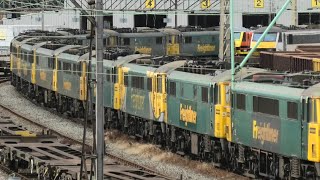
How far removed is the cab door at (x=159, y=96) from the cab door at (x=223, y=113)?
4.99 metres

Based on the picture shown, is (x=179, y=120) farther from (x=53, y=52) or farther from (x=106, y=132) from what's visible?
(x=53, y=52)

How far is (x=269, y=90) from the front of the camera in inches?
1064

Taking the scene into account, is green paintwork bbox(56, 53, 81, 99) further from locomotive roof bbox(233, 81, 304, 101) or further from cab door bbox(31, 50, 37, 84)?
locomotive roof bbox(233, 81, 304, 101)

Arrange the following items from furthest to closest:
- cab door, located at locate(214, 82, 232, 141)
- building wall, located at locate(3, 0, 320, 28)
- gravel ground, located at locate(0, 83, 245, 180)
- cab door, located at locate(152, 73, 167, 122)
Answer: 1. building wall, located at locate(3, 0, 320, 28)
2. cab door, located at locate(152, 73, 167, 122)
3. gravel ground, located at locate(0, 83, 245, 180)
4. cab door, located at locate(214, 82, 232, 141)

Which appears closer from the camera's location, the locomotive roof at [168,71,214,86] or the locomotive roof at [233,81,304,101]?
the locomotive roof at [233,81,304,101]

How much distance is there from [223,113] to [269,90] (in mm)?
3408

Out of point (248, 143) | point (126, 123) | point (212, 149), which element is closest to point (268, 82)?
point (248, 143)

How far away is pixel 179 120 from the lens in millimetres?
33969

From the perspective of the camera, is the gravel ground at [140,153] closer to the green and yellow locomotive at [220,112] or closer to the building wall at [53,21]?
the green and yellow locomotive at [220,112]

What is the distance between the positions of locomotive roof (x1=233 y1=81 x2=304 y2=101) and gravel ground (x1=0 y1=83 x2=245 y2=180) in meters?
2.72

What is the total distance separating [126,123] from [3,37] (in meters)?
58.9

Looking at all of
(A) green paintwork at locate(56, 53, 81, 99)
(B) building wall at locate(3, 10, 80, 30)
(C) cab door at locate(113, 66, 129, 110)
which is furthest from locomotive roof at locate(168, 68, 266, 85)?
(B) building wall at locate(3, 10, 80, 30)

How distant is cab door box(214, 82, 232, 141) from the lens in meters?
29.9

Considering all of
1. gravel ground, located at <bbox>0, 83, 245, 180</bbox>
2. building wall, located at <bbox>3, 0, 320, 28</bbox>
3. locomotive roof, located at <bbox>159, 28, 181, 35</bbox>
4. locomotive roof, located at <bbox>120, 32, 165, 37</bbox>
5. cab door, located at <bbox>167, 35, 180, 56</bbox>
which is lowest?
gravel ground, located at <bbox>0, 83, 245, 180</bbox>
